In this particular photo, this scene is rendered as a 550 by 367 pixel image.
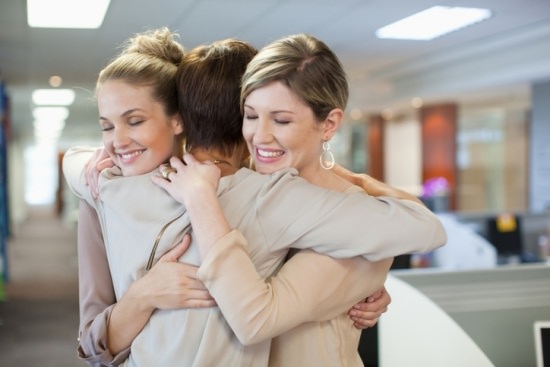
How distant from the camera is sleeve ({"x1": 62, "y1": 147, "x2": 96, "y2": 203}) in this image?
5.21 feet

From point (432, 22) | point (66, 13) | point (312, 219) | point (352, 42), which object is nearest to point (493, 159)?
point (352, 42)

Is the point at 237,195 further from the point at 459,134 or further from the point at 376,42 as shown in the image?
the point at 459,134

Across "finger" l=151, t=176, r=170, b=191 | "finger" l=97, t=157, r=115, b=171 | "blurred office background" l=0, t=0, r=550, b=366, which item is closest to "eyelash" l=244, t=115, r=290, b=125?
"finger" l=151, t=176, r=170, b=191

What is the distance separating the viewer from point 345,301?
4.61ft

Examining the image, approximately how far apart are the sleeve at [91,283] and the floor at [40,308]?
435 centimetres

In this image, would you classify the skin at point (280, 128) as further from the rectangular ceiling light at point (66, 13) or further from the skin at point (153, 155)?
the rectangular ceiling light at point (66, 13)

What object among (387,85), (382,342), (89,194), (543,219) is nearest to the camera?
(89,194)

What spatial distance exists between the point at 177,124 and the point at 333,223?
441 mm

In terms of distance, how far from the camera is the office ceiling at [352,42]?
5.68 metres

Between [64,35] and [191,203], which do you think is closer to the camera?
[191,203]

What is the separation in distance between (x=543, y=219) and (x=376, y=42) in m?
2.70

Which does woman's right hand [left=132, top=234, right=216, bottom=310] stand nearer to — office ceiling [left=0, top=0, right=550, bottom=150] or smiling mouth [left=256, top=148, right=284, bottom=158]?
smiling mouth [left=256, top=148, right=284, bottom=158]

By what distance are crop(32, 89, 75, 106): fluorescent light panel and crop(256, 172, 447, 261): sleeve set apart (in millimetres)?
10591

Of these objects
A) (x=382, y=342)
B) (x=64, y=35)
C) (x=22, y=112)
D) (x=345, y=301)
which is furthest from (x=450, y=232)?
(x=22, y=112)
